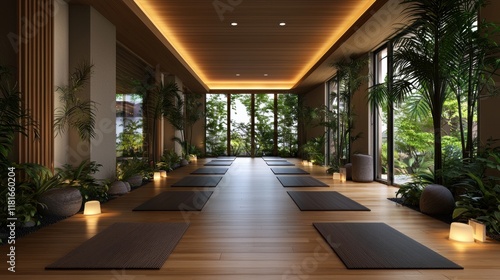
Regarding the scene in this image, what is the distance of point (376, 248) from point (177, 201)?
301cm

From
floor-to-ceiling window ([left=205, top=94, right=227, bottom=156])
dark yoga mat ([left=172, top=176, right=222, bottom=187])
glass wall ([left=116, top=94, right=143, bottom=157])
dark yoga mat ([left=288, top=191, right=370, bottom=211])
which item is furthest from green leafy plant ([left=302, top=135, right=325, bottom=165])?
dark yoga mat ([left=288, top=191, right=370, bottom=211])

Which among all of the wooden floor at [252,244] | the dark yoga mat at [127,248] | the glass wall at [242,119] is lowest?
the wooden floor at [252,244]

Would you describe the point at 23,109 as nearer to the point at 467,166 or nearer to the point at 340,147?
the point at 467,166

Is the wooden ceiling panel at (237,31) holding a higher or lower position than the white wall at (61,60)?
higher

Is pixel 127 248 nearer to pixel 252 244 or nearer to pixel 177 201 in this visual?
pixel 252 244

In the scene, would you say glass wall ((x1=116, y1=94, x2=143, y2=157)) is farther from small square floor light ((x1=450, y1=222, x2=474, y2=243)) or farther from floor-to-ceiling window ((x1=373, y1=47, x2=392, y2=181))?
small square floor light ((x1=450, y1=222, x2=474, y2=243))

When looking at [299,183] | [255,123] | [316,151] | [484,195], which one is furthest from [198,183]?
[255,123]

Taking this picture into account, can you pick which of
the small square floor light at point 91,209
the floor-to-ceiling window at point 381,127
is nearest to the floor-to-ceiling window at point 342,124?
the floor-to-ceiling window at point 381,127

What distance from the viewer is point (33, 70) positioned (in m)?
4.42

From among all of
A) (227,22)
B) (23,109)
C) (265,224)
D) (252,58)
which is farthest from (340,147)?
(23,109)

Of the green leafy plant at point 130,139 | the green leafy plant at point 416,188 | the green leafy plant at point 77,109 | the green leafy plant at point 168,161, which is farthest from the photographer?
the green leafy plant at point 168,161

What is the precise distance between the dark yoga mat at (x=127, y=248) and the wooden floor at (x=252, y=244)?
0.08 m

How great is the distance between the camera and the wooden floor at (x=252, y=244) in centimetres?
240

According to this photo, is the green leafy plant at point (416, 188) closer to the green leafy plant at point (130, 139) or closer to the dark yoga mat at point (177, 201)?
the dark yoga mat at point (177, 201)
